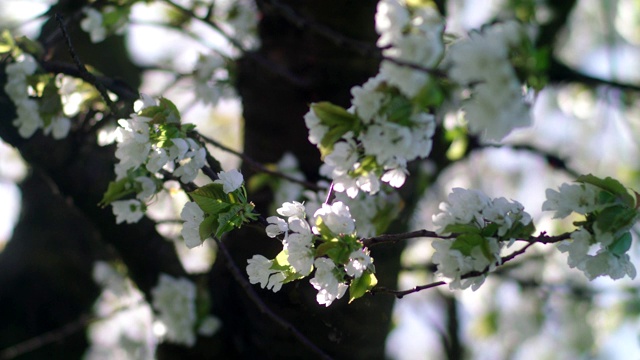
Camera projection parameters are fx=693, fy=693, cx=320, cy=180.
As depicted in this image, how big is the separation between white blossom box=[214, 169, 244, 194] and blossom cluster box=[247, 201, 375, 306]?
3.4 inches

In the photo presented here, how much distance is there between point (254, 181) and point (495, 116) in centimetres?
115

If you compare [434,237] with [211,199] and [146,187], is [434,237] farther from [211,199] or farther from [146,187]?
[146,187]

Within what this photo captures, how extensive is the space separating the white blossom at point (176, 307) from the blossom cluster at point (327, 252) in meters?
0.86

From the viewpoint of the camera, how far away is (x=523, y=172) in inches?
195

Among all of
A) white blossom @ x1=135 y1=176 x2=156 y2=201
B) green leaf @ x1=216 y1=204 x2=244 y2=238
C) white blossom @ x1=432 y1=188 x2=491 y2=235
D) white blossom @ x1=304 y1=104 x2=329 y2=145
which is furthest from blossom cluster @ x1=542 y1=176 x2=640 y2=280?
white blossom @ x1=135 y1=176 x2=156 y2=201

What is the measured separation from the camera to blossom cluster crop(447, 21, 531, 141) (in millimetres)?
861

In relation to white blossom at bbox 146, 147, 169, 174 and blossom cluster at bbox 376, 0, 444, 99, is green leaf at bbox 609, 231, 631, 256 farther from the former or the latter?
white blossom at bbox 146, 147, 169, 174

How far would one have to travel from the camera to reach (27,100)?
1576 millimetres

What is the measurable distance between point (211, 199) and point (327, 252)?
0.21 metres

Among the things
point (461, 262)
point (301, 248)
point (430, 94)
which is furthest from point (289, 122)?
point (430, 94)

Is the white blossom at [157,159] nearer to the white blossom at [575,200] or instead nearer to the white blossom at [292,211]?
the white blossom at [292,211]

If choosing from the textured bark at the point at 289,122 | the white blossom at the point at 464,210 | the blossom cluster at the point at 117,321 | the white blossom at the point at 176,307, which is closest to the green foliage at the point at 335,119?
the white blossom at the point at 464,210

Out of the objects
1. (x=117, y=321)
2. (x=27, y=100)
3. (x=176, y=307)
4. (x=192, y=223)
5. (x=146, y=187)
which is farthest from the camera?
(x=117, y=321)

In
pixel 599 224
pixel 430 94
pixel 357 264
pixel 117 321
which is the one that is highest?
pixel 430 94
